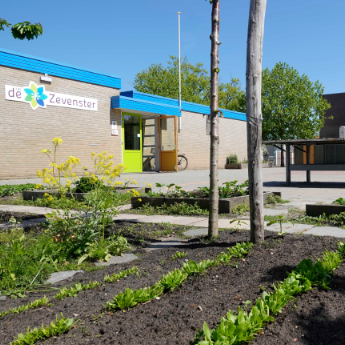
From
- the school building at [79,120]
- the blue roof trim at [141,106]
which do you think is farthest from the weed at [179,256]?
the blue roof trim at [141,106]

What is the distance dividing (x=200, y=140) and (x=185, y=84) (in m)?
36.0

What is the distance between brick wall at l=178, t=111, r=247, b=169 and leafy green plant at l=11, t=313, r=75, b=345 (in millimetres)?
18930

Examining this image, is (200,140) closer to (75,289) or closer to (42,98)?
(42,98)

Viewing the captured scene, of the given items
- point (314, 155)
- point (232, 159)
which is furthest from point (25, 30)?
point (232, 159)

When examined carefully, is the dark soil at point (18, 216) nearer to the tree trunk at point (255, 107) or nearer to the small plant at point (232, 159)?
the tree trunk at point (255, 107)

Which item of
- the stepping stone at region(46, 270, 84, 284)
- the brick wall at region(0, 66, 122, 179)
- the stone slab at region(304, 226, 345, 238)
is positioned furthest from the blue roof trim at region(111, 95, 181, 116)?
the stepping stone at region(46, 270, 84, 284)

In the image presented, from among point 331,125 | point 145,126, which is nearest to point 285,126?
point 331,125

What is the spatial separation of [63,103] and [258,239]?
13.9 m

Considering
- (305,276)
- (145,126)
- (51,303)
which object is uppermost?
(145,126)

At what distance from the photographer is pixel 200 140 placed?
24.4m

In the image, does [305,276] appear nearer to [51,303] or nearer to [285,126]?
[51,303]

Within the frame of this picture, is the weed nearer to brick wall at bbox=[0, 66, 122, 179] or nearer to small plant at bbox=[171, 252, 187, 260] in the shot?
small plant at bbox=[171, 252, 187, 260]

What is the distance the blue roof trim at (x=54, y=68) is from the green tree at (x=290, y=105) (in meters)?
20.4

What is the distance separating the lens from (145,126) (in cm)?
2183
